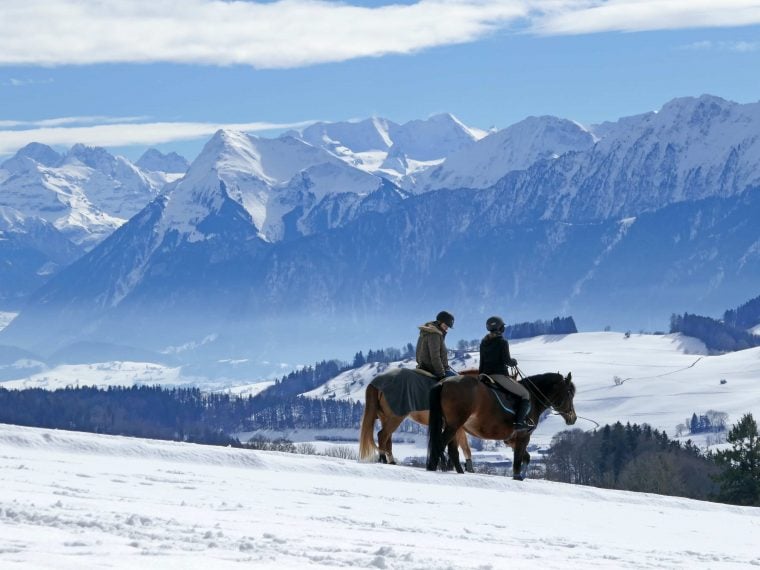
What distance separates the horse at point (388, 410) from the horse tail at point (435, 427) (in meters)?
1.38

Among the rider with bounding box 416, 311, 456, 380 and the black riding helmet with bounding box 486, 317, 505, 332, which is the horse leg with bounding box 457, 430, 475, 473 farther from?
the black riding helmet with bounding box 486, 317, 505, 332

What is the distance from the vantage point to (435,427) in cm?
3025

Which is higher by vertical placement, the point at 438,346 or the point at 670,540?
the point at 438,346

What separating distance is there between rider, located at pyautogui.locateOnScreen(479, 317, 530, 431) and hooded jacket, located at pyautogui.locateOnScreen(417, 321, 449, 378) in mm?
1414

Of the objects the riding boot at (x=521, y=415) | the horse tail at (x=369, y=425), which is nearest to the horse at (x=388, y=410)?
the horse tail at (x=369, y=425)

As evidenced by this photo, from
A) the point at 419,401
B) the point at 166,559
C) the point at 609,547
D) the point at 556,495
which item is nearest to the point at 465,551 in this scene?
the point at 609,547

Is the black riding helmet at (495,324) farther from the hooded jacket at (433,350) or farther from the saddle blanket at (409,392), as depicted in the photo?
the saddle blanket at (409,392)

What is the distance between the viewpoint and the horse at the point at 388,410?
105 feet

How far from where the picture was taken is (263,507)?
20.2 metres

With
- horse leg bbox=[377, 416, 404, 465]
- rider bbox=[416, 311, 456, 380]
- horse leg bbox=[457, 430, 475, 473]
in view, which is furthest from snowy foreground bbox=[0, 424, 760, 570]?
rider bbox=[416, 311, 456, 380]

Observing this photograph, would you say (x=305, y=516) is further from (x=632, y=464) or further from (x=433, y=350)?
(x=632, y=464)

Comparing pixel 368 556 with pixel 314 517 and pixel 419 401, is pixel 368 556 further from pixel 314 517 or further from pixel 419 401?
pixel 419 401

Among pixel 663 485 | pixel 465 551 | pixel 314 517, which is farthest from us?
pixel 663 485

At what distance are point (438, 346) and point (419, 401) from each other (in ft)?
4.47
